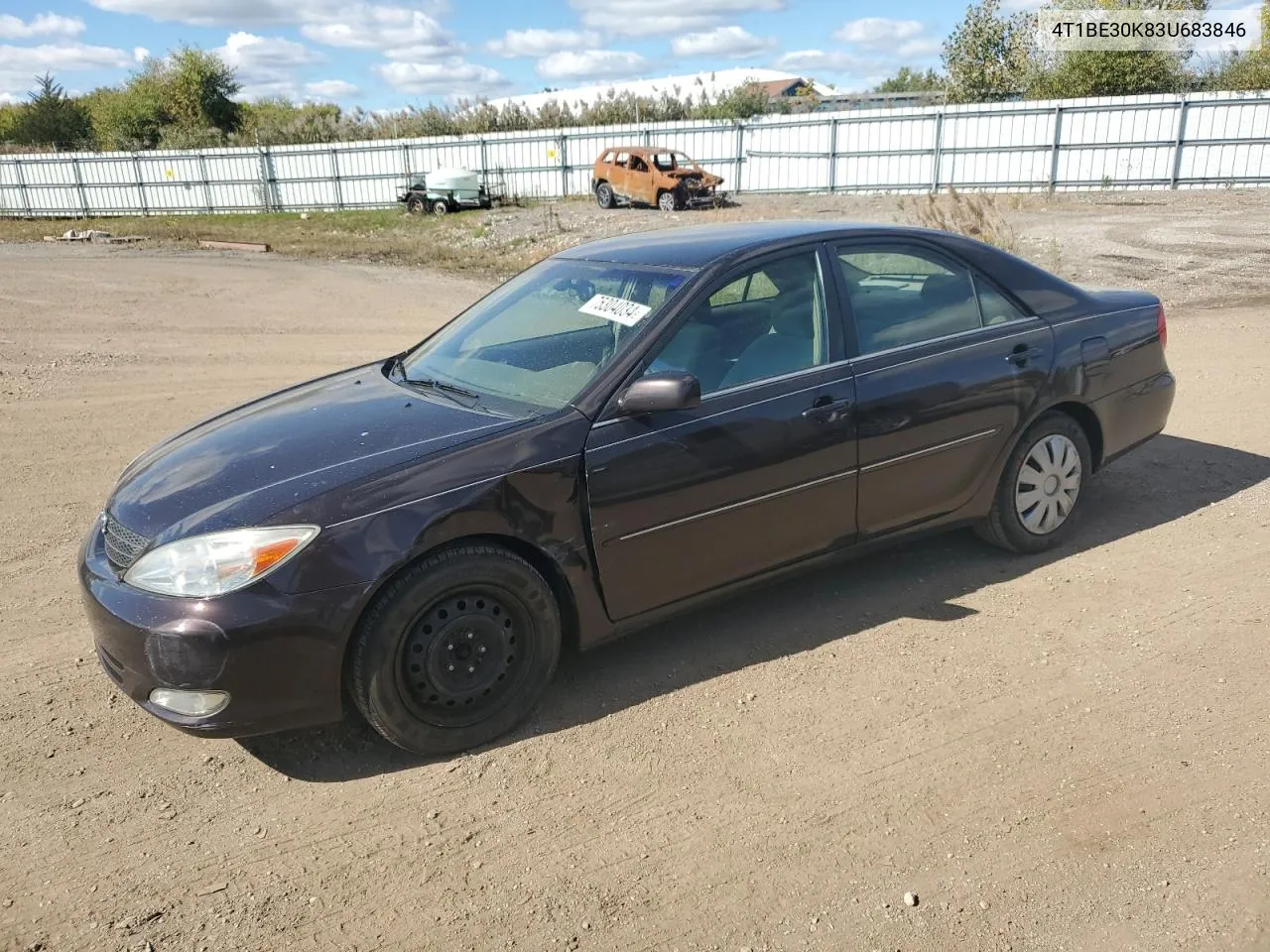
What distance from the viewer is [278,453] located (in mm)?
3545

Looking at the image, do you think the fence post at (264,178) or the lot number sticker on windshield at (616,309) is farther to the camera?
the fence post at (264,178)

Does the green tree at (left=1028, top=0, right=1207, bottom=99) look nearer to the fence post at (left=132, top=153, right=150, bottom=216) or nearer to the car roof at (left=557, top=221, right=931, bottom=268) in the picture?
the fence post at (left=132, top=153, right=150, bottom=216)

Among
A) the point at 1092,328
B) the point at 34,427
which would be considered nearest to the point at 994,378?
the point at 1092,328

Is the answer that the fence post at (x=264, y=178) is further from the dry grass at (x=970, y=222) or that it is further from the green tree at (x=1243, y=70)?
the green tree at (x=1243, y=70)

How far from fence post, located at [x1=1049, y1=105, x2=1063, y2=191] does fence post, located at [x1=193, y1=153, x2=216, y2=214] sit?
2795cm

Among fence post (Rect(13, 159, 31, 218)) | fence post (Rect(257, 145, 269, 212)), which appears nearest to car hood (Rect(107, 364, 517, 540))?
fence post (Rect(257, 145, 269, 212))

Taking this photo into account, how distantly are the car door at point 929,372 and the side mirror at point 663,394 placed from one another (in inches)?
37.6

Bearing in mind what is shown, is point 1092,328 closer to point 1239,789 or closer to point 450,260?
point 1239,789

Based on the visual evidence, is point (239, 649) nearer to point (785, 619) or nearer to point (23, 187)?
point (785, 619)

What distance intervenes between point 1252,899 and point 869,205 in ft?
76.3

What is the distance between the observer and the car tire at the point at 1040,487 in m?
4.74

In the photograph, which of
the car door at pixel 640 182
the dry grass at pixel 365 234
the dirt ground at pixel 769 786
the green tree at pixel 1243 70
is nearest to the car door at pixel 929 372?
the dirt ground at pixel 769 786

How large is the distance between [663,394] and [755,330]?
2.57 feet

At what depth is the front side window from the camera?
3.84 meters
